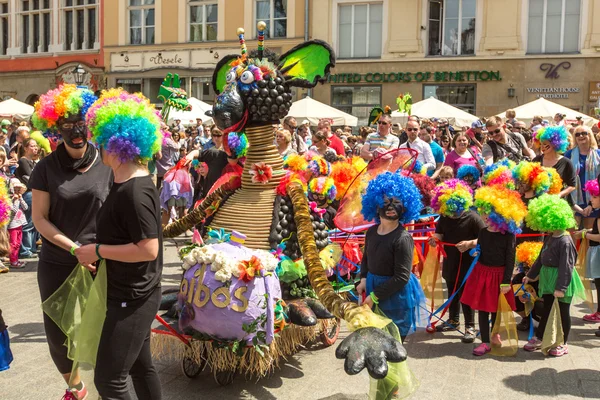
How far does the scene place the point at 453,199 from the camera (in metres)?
5.49

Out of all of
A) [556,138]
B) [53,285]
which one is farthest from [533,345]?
[53,285]

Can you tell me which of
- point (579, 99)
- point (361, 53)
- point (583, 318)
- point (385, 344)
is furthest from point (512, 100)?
point (385, 344)

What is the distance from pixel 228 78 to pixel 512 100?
17.5 meters

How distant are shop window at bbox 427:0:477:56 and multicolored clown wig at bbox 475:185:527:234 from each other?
673 inches

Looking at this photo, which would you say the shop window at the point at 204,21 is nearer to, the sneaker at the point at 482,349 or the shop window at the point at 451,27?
the shop window at the point at 451,27

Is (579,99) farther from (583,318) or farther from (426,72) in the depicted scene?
(583,318)

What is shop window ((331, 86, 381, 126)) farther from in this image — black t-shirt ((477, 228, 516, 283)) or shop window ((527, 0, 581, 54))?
black t-shirt ((477, 228, 516, 283))

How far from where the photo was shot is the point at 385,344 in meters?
3.03

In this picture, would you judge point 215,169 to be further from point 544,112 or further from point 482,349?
point 544,112

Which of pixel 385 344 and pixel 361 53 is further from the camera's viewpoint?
pixel 361 53

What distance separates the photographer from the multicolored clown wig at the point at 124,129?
2.96 metres

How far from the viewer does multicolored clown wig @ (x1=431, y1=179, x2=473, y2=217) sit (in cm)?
548

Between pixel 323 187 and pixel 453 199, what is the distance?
4.15ft

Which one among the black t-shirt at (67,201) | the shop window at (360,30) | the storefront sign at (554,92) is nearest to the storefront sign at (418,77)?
the shop window at (360,30)
